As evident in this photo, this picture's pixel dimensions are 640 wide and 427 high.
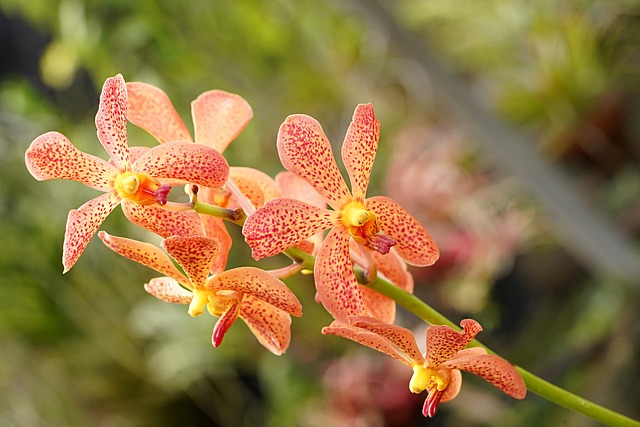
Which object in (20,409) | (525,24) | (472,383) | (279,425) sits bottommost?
(20,409)

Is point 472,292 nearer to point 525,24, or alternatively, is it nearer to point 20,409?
point 525,24

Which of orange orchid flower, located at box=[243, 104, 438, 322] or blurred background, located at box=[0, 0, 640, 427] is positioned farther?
blurred background, located at box=[0, 0, 640, 427]

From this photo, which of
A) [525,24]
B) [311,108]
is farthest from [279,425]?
[525,24]

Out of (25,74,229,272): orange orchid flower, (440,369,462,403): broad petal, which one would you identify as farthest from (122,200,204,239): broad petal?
(440,369,462,403): broad petal

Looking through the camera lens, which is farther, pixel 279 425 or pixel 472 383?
pixel 279 425

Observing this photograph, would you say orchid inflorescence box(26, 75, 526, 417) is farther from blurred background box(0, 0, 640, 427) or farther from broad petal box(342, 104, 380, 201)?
blurred background box(0, 0, 640, 427)

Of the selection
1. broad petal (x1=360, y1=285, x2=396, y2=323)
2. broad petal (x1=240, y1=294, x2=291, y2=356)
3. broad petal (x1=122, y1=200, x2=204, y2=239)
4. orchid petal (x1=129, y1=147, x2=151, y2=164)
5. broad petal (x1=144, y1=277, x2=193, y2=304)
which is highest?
orchid petal (x1=129, y1=147, x2=151, y2=164)

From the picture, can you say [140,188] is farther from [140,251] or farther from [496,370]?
[496,370]
